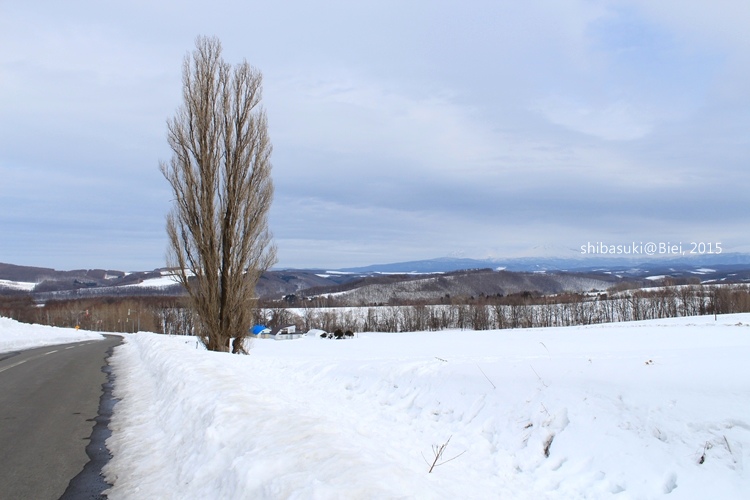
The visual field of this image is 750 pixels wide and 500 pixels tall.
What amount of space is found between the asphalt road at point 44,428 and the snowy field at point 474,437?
0.52 metres

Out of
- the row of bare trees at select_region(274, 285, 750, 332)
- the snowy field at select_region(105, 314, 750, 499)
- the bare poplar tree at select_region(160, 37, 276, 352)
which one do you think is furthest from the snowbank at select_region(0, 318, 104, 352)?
the row of bare trees at select_region(274, 285, 750, 332)

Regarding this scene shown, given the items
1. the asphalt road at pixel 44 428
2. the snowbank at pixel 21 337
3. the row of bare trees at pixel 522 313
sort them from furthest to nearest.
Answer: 1. the row of bare trees at pixel 522 313
2. the snowbank at pixel 21 337
3. the asphalt road at pixel 44 428

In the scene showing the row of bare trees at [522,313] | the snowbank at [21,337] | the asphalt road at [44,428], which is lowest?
the row of bare trees at [522,313]

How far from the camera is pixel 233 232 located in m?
18.4

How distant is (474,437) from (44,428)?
21.9ft

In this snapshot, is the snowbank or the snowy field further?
the snowbank

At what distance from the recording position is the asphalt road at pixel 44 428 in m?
5.40

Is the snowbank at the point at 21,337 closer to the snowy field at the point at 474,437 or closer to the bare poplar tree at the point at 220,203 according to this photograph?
the bare poplar tree at the point at 220,203

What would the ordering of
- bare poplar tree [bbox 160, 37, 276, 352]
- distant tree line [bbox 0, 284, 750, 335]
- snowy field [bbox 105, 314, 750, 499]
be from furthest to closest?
distant tree line [bbox 0, 284, 750, 335] → bare poplar tree [bbox 160, 37, 276, 352] → snowy field [bbox 105, 314, 750, 499]

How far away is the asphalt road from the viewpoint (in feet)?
17.7

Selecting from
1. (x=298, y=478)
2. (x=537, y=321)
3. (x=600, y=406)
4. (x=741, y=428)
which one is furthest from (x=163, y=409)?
(x=537, y=321)

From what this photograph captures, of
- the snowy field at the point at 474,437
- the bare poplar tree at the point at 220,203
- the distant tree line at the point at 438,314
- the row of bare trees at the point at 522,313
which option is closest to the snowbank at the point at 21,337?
the bare poplar tree at the point at 220,203

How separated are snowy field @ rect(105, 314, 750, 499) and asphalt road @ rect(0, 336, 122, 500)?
1.70 ft

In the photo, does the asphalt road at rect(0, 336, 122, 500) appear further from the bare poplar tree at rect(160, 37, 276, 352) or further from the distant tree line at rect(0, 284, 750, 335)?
the distant tree line at rect(0, 284, 750, 335)
